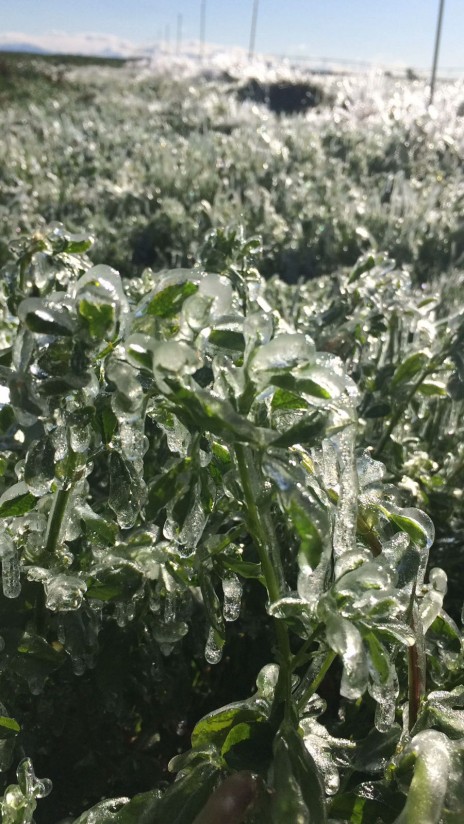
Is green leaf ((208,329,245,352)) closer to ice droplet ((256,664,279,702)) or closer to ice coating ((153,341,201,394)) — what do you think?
ice coating ((153,341,201,394))

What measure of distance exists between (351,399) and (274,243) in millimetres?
3787

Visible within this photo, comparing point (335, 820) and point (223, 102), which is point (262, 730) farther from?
point (223, 102)

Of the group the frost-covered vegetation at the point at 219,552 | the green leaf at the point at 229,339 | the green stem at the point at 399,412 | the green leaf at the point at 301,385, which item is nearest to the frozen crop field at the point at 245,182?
the green stem at the point at 399,412

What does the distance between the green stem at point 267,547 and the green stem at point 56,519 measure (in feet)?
0.65

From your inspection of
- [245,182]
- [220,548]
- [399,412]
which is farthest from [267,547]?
[245,182]

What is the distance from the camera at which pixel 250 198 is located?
17.5 ft

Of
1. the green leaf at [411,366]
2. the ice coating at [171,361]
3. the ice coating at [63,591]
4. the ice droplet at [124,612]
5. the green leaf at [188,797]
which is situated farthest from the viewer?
the green leaf at [411,366]

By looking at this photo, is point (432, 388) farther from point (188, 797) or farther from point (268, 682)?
point (188, 797)

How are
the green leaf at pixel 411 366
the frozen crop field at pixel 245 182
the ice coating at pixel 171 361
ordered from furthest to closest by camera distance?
the frozen crop field at pixel 245 182 < the green leaf at pixel 411 366 < the ice coating at pixel 171 361

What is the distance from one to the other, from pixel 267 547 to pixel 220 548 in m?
0.05

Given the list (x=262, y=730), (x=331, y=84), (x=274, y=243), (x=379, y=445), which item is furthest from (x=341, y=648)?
(x=331, y=84)

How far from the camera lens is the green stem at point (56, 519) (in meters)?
0.81

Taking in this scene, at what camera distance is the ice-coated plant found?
0.61 meters

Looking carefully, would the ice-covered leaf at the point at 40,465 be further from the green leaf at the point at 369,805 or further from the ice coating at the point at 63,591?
the green leaf at the point at 369,805
